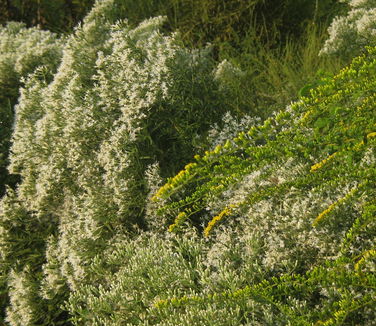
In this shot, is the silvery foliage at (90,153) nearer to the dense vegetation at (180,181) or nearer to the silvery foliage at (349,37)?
the dense vegetation at (180,181)

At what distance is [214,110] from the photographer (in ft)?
14.4

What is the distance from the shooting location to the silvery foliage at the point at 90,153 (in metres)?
3.96

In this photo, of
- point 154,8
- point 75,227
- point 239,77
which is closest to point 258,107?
point 239,77

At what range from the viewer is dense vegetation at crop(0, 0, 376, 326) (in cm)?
250

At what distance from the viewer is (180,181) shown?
89.2 inches

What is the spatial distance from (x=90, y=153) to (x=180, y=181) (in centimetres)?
224

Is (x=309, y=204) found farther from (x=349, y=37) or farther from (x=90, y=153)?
(x=349, y=37)

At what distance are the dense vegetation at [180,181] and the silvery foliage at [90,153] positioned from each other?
14 millimetres

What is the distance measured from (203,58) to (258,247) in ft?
7.41

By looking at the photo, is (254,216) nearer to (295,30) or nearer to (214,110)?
(214,110)

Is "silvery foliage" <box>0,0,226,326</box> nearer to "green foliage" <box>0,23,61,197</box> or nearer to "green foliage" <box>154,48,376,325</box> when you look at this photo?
"green foliage" <box>154,48,376,325</box>

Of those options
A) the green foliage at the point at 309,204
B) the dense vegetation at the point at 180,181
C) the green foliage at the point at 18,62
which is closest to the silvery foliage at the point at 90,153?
the dense vegetation at the point at 180,181

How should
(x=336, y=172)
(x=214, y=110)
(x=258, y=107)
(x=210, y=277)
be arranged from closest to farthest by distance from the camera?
(x=336, y=172) → (x=210, y=277) → (x=214, y=110) → (x=258, y=107)

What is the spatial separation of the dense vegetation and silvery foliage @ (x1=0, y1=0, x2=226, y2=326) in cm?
1
